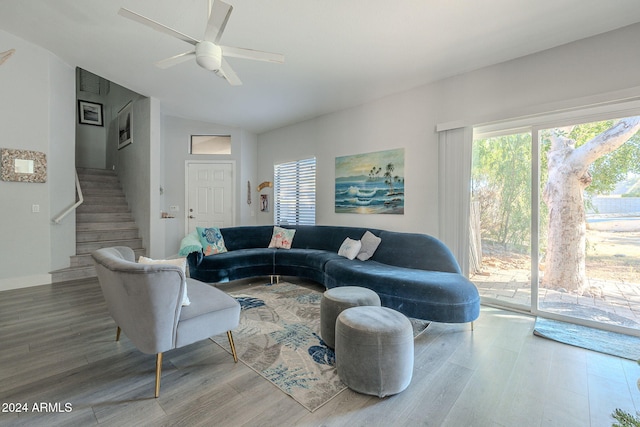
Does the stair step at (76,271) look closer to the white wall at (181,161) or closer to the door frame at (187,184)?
the white wall at (181,161)

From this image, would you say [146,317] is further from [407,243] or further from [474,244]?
[474,244]

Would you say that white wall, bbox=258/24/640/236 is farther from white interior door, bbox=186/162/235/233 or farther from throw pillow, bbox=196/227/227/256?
throw pillow, bbox=196/227/227/256

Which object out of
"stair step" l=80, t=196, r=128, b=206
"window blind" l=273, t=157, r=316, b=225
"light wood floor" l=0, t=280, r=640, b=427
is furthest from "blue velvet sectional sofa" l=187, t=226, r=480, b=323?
"stair step" l=80, t=196, r=128, b=206

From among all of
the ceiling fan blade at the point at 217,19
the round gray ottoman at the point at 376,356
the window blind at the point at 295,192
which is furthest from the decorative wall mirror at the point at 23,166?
the round gray ottoman at the point at 376,356

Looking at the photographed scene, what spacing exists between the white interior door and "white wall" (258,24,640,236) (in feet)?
4.92

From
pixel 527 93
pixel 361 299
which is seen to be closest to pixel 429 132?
pixel 527 93

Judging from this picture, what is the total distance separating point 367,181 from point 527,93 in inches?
87.0

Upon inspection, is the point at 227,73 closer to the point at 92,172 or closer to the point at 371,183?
the point at 371,183

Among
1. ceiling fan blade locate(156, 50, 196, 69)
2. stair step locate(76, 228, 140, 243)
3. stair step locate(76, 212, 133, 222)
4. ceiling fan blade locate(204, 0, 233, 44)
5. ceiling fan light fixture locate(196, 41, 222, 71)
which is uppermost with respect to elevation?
ceiling fan blade locate(204, 0, 233, 44)

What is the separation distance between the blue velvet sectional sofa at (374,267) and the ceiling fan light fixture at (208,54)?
241 cm

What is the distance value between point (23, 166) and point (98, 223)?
168cm

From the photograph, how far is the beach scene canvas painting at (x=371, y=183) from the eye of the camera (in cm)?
396

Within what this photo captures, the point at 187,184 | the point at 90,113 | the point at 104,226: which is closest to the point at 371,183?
the point at 187,184

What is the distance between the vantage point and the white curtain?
10.8 feet
